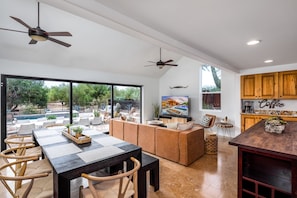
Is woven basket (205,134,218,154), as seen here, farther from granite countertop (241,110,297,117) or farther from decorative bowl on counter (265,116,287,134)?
granite countertop (241,110,297,117)

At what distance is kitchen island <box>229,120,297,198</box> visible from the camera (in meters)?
1.48

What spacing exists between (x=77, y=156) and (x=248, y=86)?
538cm

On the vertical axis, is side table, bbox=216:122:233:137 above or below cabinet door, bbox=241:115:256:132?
below

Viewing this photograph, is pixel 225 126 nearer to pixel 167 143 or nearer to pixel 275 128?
pixel 167 143

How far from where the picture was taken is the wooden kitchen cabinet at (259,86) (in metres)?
4.56

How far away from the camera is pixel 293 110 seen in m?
4.55

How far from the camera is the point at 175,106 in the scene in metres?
6.71

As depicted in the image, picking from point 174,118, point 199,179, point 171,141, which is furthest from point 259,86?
point 199,179

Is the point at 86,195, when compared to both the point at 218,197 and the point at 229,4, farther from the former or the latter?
the point at 229,4

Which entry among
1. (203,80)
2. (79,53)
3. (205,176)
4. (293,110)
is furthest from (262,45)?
(79,53)

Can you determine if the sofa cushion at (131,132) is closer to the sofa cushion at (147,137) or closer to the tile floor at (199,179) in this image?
the sofa cushion at (147,137)

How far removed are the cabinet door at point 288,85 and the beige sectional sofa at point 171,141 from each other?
2832 millimetres

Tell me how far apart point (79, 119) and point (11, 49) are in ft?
8.54

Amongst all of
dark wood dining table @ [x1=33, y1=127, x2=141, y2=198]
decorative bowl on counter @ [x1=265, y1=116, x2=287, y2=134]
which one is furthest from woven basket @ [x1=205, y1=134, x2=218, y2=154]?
dark wood dining table @ [x1=33, y1=127, x2=141, y2=198]
